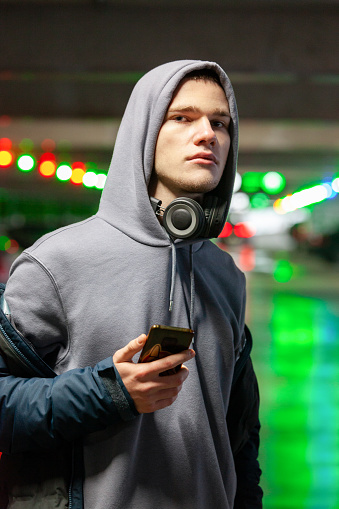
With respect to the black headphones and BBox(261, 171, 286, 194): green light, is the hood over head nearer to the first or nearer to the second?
the black headphones

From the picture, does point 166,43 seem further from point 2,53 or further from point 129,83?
point 129,83

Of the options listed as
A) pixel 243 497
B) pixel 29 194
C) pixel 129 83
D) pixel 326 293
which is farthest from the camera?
pixel 29 194

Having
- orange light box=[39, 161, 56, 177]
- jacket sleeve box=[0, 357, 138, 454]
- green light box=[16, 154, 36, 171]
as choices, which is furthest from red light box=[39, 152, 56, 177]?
jacket sleeve box=[0, 357, 138, 454]

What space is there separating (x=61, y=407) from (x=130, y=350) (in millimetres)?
228

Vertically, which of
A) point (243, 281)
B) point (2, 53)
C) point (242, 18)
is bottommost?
point (243, 281)

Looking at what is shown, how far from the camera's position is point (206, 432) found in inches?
72.2

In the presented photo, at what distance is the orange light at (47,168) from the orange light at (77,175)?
1656 mm

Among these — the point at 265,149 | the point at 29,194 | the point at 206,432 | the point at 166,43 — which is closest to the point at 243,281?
the point at 206,432

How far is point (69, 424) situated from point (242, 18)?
1048cm

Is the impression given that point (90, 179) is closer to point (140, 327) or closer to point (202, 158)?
point (202, 158)

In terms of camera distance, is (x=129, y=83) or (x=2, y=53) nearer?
(x=2, y=53)

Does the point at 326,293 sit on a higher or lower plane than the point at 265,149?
lower

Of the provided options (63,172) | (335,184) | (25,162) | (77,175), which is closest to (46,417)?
(25,162)

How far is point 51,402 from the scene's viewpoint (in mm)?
1668
